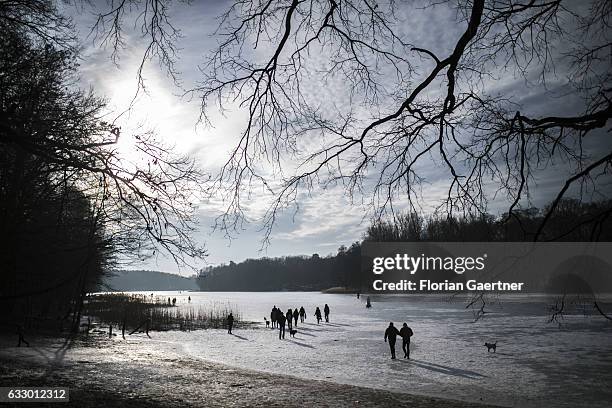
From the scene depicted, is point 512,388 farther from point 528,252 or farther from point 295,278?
point 295,278

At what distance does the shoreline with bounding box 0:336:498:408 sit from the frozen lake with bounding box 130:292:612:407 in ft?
3.76

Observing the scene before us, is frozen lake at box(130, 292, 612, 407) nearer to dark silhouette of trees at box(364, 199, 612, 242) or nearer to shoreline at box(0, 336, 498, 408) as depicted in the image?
shoreline at box(0, 336, 498, 408)

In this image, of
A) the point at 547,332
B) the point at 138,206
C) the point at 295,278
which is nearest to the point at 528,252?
the point at 138,206

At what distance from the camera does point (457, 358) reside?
50.5ft

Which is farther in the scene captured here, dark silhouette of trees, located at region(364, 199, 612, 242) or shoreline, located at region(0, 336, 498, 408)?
shoreline, located at region(0, 336, 498, 408)

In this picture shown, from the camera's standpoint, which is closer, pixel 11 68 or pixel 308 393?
pixel 11 68

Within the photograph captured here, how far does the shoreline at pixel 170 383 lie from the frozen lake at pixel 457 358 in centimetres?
115

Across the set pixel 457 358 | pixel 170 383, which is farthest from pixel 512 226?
pixel 457 358

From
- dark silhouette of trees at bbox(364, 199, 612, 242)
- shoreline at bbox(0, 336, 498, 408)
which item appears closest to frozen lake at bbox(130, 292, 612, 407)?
shoreline at bbox(0, 336, 498, 408)

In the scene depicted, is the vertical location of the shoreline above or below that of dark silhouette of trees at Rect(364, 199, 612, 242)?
below

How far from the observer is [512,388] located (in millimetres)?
11117

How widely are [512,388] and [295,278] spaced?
174m

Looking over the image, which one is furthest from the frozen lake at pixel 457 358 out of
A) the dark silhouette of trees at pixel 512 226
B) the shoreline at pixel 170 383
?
the dark silhouette of trees at pixel 512 226

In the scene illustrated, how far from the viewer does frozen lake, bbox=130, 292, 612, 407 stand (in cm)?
1093
